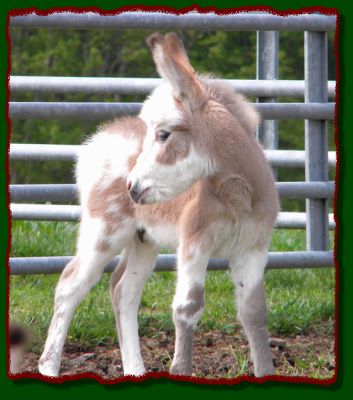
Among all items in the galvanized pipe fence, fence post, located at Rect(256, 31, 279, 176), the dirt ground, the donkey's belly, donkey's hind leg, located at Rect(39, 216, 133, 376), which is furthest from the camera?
fence post, located at Rect(256, 31, 279, 176)

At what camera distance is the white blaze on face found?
16.0 feet

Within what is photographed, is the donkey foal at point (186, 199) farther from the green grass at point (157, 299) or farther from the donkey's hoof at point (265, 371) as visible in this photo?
the green grass at point (157, 299)

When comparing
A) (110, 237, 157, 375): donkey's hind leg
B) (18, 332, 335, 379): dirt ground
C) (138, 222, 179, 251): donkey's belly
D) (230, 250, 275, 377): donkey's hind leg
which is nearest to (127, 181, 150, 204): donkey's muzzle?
(138, 222, 179, 251): donkey's belly

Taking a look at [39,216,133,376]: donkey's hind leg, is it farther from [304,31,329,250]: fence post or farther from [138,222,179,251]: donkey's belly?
[304,31,329,250]: fence post

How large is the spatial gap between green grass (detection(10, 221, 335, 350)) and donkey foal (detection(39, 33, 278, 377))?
82cm

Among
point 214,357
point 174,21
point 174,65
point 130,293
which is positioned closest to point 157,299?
point 214,357

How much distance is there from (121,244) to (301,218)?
273cm

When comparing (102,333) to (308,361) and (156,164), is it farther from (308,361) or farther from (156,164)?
(156,164)

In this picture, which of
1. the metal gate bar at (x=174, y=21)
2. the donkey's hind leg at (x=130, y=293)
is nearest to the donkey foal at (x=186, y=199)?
the donkey's hind leg at (x=130, y=293)

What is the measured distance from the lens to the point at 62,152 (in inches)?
275

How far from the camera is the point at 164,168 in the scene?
4.87 m

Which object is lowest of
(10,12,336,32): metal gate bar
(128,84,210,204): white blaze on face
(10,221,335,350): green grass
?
(10,221,335,350): green grass

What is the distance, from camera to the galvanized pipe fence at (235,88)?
6.15 meters

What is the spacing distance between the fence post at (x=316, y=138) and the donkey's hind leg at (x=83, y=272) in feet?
6.41
